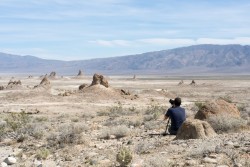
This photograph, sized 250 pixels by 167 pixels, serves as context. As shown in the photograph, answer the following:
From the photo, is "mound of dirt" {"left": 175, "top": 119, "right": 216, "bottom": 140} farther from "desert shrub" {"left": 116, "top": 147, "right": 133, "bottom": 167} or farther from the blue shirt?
"desert shrub" {"left": 116, "top": 147, "right": 133, "bottom": 167}

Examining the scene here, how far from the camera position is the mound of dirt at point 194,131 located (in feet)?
41.9

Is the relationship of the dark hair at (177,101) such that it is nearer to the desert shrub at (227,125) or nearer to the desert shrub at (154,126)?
the desert shrub at (227,125)

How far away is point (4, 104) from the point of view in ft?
114

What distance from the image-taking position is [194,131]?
41.9 feet

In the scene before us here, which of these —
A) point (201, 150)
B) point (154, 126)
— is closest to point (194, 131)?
point (201, 150)

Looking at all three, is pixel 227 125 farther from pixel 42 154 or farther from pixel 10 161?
pixel 10 161

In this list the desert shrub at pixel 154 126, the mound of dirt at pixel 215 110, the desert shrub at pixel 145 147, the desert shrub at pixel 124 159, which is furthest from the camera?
the desert shrub at pixel 154 126

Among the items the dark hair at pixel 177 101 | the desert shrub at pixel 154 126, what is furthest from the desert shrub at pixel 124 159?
the desert shrub at pixel 154 126

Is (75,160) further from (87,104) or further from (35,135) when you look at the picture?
→ (87,104)

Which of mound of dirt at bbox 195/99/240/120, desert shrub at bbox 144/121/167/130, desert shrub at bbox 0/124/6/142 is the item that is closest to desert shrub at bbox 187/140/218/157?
mound of dirt at bbox 195/99/240/120

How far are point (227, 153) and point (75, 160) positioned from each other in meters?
4.03

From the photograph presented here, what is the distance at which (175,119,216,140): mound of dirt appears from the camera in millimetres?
12758

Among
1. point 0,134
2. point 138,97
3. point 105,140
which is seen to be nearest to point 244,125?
point 105,140

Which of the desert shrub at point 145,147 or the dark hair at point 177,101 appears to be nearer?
the desert shrub at point 145,147
